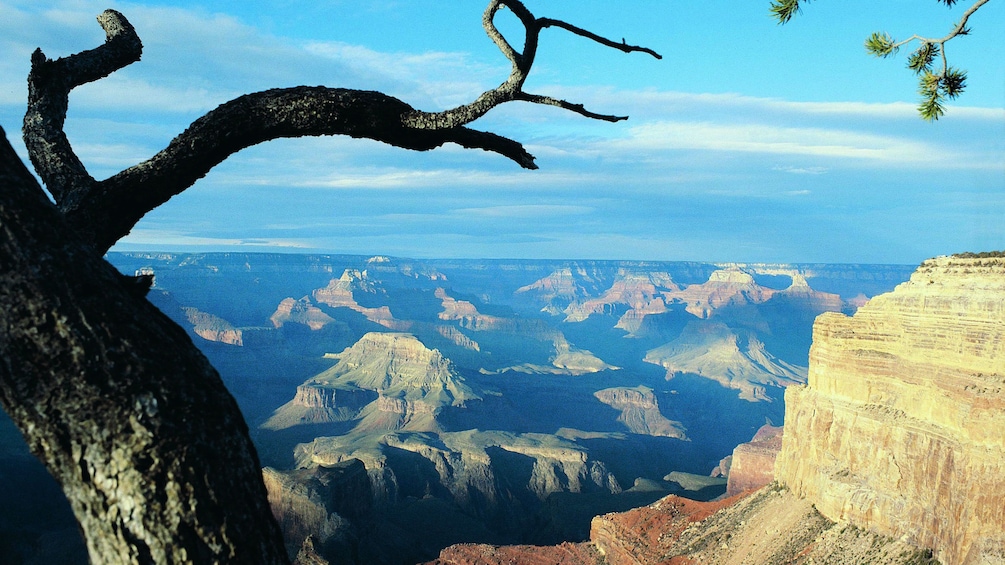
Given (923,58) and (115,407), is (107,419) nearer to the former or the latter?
(115,407)

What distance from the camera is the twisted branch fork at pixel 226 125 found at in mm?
5145

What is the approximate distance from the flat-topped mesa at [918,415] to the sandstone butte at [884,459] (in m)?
0.06

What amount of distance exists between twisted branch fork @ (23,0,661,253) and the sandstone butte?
95.5 feet

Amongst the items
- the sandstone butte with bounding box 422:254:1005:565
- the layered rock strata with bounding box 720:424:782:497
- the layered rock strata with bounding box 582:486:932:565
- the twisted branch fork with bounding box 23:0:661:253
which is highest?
the twisted branch fork with bounding box 23:0:661:253

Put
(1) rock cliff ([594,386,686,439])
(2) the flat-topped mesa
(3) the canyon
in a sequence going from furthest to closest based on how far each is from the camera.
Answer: (1) rock cliff ([594,386,686,439]), (3) the canyon, (2) the flat-topped mesa

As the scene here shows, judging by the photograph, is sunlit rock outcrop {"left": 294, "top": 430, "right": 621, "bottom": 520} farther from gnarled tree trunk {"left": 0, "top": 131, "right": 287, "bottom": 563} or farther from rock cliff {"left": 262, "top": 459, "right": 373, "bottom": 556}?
gnarled tree trunk {"left": 0, "top": 131, "right": 287, "bottom": 563}

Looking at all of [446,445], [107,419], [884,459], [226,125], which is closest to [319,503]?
[884,459]

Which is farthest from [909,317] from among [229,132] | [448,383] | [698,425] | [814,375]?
[698,425]

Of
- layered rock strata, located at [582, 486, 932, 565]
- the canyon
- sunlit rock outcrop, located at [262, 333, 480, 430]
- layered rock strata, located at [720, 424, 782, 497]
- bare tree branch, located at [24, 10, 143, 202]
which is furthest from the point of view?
sunlit rock outcrop, located at [262, 333, 480, 430]

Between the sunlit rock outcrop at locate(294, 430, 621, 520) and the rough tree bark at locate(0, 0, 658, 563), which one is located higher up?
the rough tree bark at locate(0, 0, 658, 563)

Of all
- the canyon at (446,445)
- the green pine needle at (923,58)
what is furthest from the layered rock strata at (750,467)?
the green pine needle at (923,58)

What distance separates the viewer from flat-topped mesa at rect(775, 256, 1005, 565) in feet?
91.7

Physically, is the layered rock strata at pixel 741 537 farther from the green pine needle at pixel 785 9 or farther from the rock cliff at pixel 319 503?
the green pine needle at pixel 785 9

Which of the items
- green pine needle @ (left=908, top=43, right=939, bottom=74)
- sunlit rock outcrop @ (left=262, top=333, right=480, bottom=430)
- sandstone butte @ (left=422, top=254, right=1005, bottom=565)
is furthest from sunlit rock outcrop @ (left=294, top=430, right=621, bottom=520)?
green pine needle @ (left=908, top=43, right=939, bottom=74)
